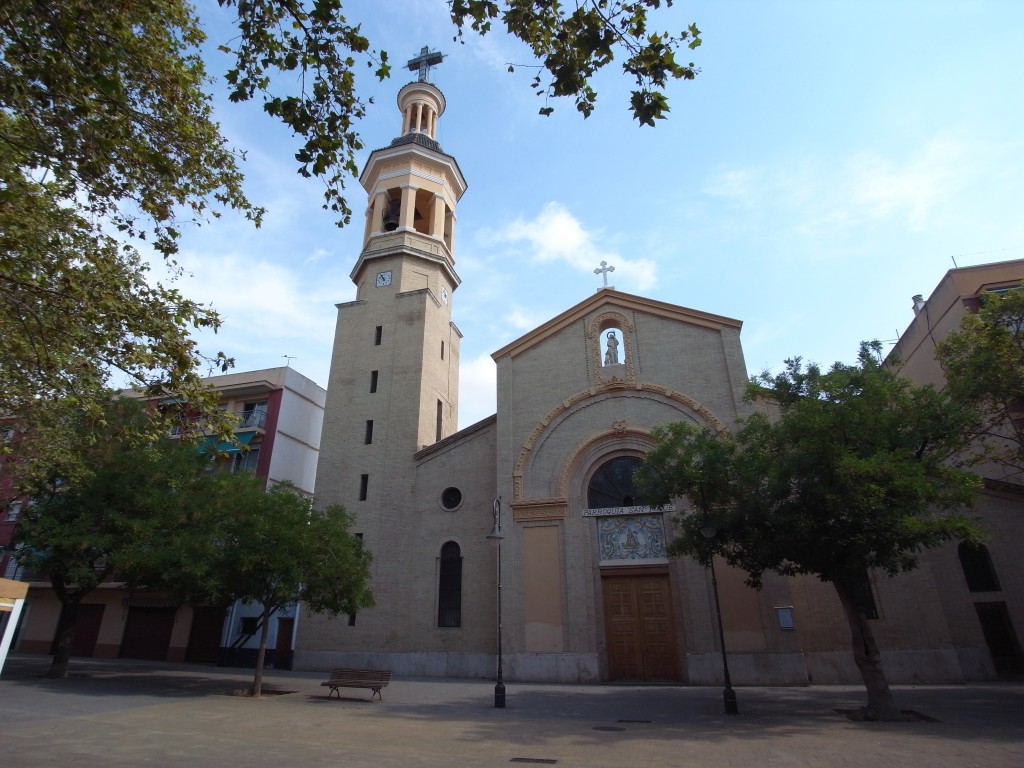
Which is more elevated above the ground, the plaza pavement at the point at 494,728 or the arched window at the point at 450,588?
the arched window at the point at 450,588

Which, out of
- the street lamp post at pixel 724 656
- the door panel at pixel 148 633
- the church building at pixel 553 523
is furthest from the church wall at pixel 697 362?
the door panel at pixel 148 633

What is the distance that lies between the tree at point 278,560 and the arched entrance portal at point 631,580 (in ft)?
24.9

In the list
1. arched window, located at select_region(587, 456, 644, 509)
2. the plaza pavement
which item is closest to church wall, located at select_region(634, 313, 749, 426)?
arched window, located at select_region(587, 456, 644, 509)

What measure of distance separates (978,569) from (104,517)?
84.8 feet

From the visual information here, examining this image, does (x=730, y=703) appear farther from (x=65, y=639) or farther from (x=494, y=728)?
(x=65, y=639)

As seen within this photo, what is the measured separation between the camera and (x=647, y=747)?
29.8 feet

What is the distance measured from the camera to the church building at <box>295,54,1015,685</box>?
1788 centimetres

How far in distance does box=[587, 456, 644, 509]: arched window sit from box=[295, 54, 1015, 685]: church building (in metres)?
0.05

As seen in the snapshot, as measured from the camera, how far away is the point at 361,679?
Answer: 14719 millimetres

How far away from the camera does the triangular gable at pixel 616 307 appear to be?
2174cm

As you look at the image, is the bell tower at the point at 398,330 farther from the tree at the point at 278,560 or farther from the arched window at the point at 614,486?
the arched window at the point at 614,486

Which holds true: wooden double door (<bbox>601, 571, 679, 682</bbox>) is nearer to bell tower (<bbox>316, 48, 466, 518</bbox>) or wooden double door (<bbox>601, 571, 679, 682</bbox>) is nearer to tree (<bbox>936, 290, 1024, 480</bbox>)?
bell tower (<bbox>316, 48, 466, 518</bbox>)

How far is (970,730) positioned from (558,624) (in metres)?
11.1

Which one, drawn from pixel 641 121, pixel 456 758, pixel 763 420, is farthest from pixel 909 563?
pixel 641 121
